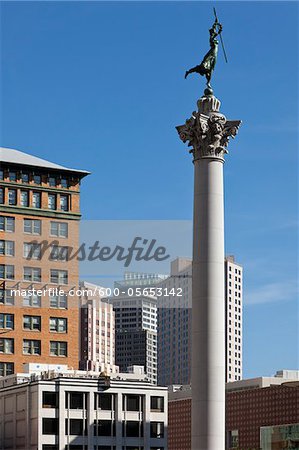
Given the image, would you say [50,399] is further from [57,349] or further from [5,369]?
[57,349]

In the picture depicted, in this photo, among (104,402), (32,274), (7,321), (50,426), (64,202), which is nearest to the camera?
(50,426)

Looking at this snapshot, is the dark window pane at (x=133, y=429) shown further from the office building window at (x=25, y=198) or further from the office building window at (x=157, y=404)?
the office building window at (x=25, y=198)

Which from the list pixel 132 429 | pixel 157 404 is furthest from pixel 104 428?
pixel 157 404

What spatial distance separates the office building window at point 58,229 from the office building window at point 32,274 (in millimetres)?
6767

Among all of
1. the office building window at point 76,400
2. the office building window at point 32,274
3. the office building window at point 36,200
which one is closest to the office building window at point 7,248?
the office building window at point 32,274

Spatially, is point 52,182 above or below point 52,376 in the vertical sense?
above

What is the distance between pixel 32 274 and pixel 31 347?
33.8 ft

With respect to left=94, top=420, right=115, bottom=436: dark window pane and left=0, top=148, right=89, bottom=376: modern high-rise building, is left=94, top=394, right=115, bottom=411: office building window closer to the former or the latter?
left=94, top=420, right=115, bottom=436: dark window pane

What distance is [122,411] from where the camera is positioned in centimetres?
13050

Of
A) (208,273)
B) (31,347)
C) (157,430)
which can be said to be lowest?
(157,430)

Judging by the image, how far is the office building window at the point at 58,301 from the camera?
158 meters

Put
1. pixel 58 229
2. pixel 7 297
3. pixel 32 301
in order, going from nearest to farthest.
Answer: pixel 7 297 → pixel 32 301 → pixel 58 229

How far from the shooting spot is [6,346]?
152750 mm

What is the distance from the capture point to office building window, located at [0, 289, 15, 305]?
511 feet
